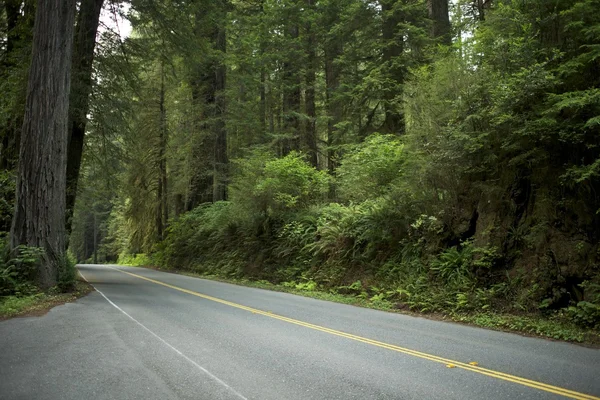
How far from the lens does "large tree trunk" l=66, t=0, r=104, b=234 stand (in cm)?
1505

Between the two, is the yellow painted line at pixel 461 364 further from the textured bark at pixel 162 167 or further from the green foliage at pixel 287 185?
the textured bark at pixel 162 167

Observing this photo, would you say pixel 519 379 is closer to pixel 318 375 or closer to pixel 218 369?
pixel 318 375

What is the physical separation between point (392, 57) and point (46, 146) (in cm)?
1378

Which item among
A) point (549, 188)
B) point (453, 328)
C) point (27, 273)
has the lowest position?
point (453, 328)

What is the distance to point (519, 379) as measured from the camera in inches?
183

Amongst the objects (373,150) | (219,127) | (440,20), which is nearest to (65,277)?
(373,150)

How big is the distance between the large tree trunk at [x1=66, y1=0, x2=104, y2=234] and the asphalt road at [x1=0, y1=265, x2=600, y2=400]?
8.95 meters

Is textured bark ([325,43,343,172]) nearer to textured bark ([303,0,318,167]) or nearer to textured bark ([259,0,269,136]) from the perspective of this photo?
textured bark ([303,0,318,167])

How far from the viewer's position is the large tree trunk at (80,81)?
49.4ft

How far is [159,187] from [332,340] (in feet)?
93.1

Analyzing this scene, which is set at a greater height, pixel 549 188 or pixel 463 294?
pixel 549 188

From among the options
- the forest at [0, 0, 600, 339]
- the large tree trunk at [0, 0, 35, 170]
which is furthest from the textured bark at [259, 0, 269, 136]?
the large tree trunk at [0, 0, 35, 170]

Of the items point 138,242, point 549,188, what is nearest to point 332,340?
point 549,188

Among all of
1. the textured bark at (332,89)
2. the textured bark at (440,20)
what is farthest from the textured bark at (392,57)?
the textured bark at (332,89)
